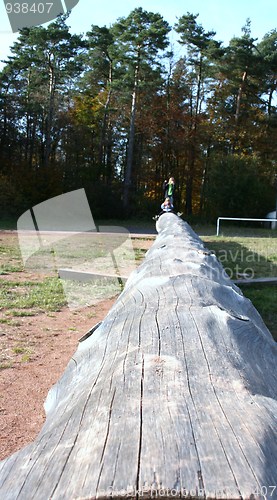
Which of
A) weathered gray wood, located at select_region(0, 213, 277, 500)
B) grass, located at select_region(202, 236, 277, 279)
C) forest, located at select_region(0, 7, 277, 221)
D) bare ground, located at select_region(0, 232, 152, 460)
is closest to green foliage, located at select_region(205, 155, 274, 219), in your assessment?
forest, located at select_region(0, 7, 277, 221)

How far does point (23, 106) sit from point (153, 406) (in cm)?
3179

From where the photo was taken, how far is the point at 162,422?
3.91 ft

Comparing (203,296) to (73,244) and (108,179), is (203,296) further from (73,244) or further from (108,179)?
(108,179)

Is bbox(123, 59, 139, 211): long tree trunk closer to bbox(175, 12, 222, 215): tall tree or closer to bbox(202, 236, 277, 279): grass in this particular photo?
bbox(175, 12, 222, 215): tall tree

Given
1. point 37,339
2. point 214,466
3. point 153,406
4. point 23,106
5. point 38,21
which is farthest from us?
point 23,106

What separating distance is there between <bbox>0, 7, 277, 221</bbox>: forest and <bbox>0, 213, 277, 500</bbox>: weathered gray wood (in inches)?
967

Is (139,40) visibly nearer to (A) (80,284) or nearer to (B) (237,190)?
(B) (237,190)

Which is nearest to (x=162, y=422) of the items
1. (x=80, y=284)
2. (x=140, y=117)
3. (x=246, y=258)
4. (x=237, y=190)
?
(x=80, y=284)

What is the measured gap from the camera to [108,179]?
107 ft

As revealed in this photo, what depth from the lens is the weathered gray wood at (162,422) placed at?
3.28ft

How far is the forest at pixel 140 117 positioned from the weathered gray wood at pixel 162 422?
80.6 feet

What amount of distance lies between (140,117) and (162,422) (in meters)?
32.6

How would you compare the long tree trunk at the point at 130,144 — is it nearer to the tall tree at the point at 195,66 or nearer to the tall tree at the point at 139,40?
the tall tree at the point at 139,40

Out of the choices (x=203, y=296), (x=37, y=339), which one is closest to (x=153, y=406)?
(x=203, y=296)
